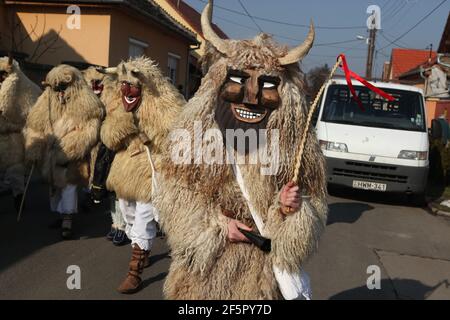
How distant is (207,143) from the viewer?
95.0 inches

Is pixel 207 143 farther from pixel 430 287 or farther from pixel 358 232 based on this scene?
pixel 358 232

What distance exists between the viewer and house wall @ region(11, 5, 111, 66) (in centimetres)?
1273

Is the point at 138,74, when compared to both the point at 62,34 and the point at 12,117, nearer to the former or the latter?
the point at 12,117

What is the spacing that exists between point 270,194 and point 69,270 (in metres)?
3.15

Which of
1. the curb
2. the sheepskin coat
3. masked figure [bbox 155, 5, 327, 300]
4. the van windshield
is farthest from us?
the van windshield

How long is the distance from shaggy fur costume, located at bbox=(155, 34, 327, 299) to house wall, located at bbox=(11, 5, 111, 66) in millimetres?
10928

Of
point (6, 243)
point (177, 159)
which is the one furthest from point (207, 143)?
point (6, 243)

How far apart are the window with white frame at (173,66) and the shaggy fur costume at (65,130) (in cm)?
1252

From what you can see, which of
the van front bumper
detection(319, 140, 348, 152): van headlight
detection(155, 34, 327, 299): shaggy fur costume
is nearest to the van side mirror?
the van front bumper

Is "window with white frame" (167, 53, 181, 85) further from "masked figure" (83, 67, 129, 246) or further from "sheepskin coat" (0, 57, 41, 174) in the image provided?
"masked figure" (83, 67, 129, 246)

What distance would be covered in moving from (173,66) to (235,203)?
17.3 meters

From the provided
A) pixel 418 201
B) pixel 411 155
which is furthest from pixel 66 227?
pixel 418 201

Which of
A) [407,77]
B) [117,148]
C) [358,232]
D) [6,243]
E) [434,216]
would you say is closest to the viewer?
[117,148]
